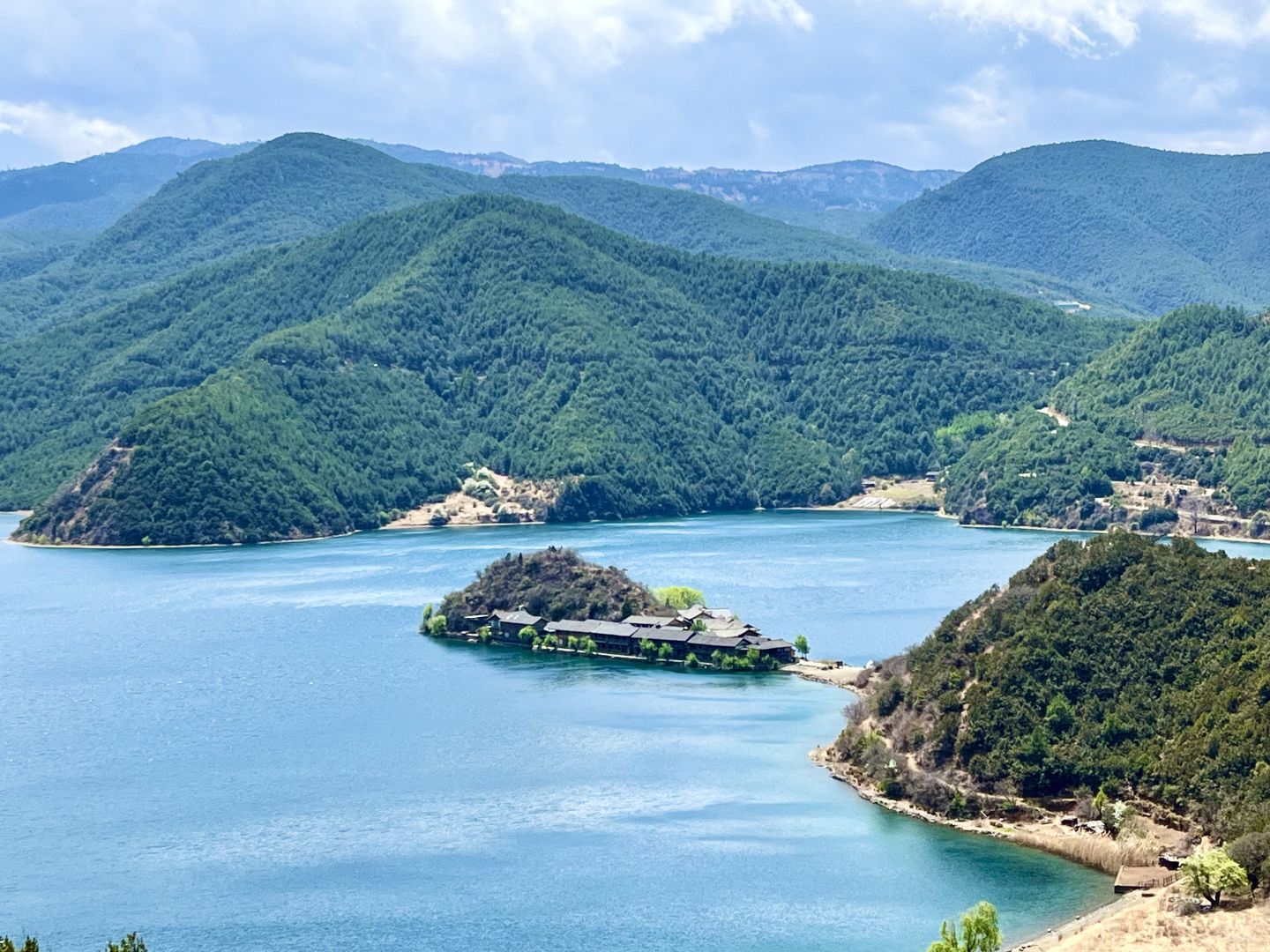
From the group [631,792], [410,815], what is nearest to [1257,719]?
[631,792]

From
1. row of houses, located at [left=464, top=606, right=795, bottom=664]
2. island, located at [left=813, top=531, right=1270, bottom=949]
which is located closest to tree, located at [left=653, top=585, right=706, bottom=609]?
row of houses, located at [left=464, top=606, right=795, bottom=664]

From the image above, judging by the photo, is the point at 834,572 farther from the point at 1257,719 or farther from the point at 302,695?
the point at 1257,719

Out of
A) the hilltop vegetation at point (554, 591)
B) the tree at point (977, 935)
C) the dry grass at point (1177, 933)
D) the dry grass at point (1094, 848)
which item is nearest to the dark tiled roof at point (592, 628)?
the hilltop vegetation at point (554, 591)

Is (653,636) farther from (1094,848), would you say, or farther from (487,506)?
(487,506)

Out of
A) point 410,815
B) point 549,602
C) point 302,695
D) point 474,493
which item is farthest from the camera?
point 474,493

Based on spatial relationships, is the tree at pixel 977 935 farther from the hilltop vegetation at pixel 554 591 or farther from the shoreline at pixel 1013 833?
the hilltop vegetation at pixel 554 591

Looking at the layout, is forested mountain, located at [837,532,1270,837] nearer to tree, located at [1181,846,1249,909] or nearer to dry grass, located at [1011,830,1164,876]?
dry grass, located at [1011,830,1164,876]
